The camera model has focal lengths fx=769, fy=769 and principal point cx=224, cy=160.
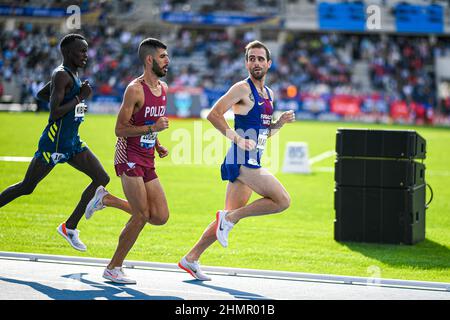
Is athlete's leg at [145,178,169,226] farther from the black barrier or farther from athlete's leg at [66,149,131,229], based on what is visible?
the black barrier

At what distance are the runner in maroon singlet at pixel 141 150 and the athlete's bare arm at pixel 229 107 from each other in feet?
1.78

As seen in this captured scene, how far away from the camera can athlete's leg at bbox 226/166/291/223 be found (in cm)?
761

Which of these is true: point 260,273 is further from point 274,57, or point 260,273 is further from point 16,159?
point 274,57

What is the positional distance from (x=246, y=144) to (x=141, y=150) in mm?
1027

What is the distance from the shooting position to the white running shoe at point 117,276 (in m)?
7.44

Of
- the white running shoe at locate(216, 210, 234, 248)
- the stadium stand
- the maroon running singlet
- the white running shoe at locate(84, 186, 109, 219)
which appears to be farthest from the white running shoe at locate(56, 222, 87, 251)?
the stadium stand

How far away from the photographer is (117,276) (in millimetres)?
7461

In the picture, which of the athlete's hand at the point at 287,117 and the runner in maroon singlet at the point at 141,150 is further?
the athlete's hand at the point at 287,117

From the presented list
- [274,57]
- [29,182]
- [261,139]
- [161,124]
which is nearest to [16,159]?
[29,182]

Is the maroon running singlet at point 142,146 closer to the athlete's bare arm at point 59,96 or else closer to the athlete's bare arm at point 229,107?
the athlete's bare arm at point 229,107

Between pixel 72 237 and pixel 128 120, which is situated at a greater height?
pixel 128 120

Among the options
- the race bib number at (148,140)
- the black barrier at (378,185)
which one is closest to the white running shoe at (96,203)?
the race bib number at (148,140)

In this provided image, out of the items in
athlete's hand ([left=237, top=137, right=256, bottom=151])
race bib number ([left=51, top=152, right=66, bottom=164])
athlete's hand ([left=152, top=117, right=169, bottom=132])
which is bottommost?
race bib number ([left=51, top=152, right=66, bottom=164])
